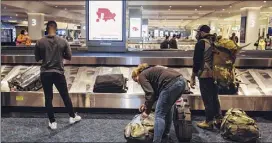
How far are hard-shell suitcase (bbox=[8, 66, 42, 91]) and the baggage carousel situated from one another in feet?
0.52

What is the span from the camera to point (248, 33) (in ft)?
73.8

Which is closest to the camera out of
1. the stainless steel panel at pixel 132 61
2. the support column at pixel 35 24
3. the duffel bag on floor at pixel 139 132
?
the duffel bag on floor at pixel 139 132

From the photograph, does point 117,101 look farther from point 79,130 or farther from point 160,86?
point 160,86

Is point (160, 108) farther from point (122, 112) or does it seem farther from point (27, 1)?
point (27, 1)

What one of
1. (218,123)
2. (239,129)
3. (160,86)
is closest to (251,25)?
(218,123)

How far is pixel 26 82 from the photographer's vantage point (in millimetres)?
5875

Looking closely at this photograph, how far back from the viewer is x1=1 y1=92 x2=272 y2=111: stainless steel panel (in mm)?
5574

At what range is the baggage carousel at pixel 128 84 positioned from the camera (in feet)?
18.4

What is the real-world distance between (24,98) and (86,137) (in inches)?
83.5

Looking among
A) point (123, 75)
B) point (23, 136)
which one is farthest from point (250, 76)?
point (23, 136)

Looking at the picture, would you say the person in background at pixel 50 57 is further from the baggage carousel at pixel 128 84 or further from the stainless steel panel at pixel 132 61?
the stainless steel panel at pixel 132 61

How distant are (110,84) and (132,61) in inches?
37.3

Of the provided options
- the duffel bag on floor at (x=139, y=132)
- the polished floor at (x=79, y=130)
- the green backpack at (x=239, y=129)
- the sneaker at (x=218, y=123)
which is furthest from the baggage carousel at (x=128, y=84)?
the duffel bag on floor at (x=139, y=132)

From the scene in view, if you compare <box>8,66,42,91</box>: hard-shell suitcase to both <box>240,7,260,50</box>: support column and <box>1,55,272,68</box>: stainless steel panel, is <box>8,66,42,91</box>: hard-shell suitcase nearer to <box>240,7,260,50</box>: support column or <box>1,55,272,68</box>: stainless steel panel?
<box>1,55,272,68</box>: stainless steel panel
